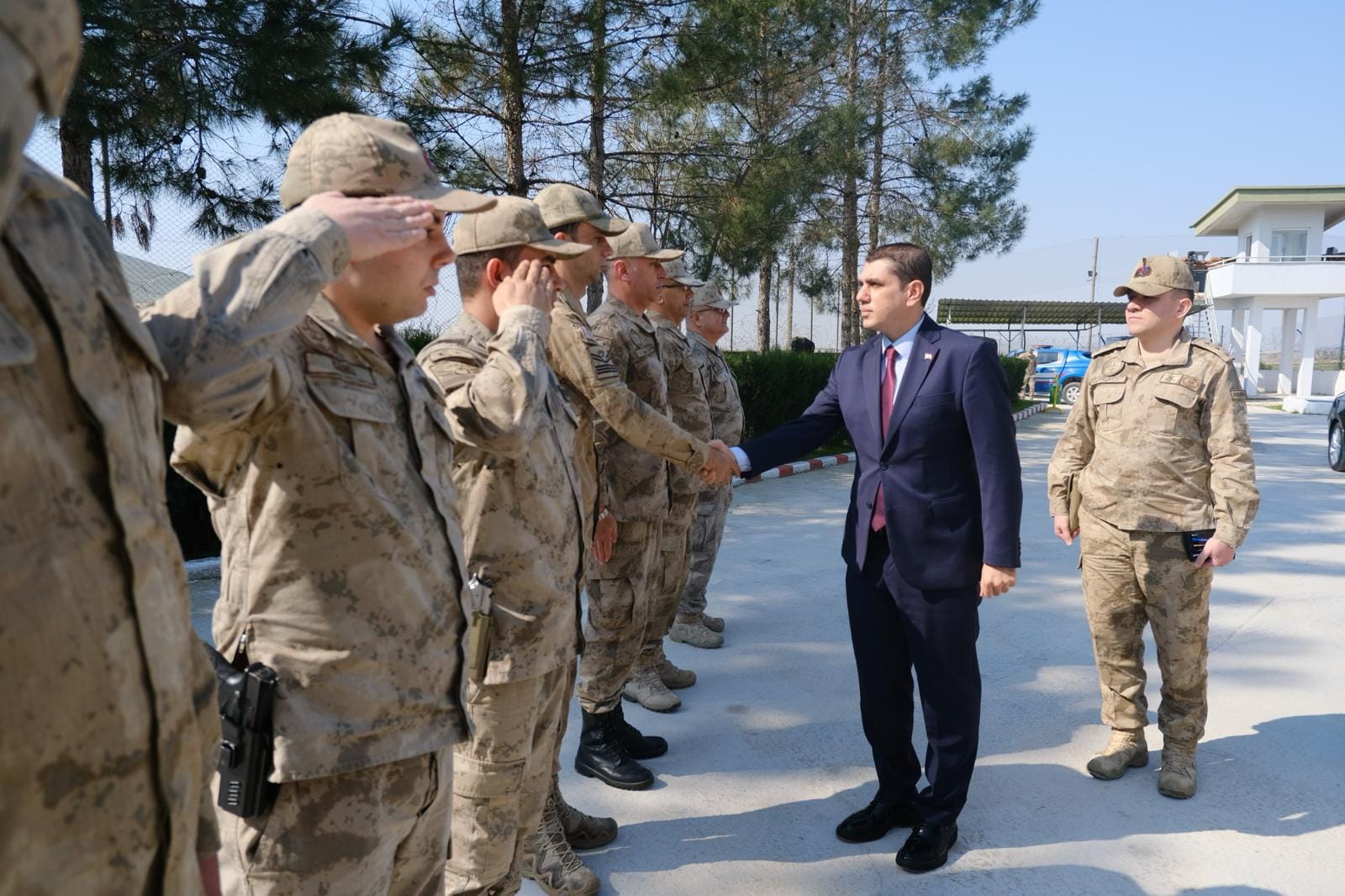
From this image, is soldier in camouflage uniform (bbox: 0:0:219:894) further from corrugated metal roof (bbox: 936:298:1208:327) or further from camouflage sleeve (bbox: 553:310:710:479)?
corrugated metal roof (bbox: 936:298:1208:327)

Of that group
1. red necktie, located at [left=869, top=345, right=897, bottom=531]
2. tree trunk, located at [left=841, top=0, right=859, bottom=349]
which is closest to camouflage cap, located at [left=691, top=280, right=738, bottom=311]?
red necktie, located at [left=869, top=345, right=897, bottom=531]

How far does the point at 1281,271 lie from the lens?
31.8m

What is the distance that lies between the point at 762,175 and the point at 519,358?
9.49m

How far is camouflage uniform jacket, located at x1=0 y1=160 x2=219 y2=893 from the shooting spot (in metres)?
0.87

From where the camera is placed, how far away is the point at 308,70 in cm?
670

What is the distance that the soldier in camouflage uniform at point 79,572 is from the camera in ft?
2.84

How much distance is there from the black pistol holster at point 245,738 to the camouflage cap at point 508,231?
1261 mm

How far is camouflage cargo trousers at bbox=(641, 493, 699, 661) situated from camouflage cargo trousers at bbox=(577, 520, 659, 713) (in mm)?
415

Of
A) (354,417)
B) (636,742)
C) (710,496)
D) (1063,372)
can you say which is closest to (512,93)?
(710,496)

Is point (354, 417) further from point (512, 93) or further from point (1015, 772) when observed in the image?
point (512, 93)

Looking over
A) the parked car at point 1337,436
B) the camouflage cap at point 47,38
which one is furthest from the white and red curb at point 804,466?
the camouflage cap at point 47,38

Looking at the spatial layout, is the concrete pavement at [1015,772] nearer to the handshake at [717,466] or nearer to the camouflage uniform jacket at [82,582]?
the handshake at [717,466]

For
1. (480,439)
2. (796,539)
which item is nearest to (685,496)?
(480,439)

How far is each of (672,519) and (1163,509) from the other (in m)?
2.10
